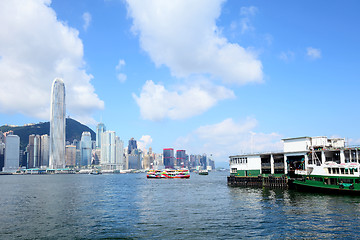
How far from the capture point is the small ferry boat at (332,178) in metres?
66.6

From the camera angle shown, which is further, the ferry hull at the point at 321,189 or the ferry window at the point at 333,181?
the ferry window at the point at 333,181

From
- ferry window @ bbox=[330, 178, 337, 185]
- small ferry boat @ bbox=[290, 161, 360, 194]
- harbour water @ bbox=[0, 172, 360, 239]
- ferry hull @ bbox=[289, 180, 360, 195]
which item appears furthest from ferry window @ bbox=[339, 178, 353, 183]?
harbour water @ bbox=[0, 172, 360, 239]

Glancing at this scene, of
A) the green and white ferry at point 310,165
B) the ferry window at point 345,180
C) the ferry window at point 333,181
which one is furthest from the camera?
the ferry window at point 333,181

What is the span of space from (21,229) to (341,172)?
2666 inches

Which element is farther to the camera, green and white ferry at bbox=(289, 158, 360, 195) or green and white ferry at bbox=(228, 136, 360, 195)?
green and white ferry at bbox=(228, 136, 360, 195)

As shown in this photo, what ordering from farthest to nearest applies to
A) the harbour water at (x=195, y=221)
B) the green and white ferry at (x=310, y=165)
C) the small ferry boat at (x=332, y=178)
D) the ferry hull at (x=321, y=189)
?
the green and white ferry at (x=310, y=165) < the ferry hull at (x=321, y=189) < the small ferry boat at (x=332, y=178) < the harbour water at (x=195, y=221)

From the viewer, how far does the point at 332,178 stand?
71.1 metres

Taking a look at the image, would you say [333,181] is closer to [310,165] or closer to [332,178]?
[332,178]

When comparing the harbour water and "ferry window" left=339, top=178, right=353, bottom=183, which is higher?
"ferry window" left=339, top=178, right=353, bottom=183

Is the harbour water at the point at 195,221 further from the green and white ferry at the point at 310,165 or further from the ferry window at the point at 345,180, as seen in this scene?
the green and white ferry at the point at 310,165

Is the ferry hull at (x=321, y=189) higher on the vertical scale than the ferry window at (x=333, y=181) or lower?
lower

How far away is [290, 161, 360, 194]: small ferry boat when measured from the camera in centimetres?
6656

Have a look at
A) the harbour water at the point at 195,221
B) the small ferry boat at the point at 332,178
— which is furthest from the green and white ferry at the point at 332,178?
the harbour water at the point at 195,221

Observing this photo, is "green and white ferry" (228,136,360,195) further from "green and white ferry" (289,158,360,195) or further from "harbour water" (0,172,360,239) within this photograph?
"harbour water" (0,172,360,239)
